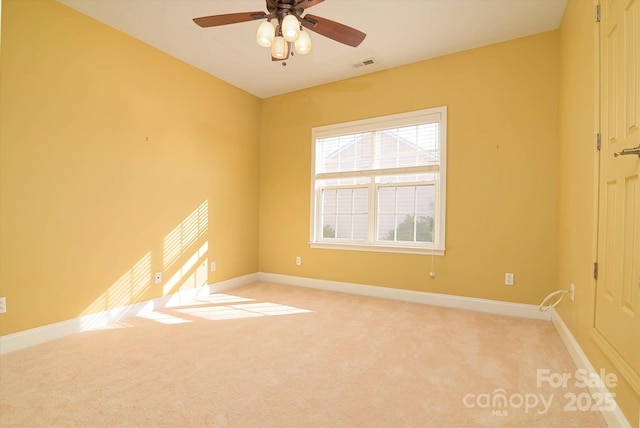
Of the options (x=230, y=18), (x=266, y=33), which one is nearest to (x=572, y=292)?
(x=266, y=33)

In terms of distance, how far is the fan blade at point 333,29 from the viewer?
2.05 metres

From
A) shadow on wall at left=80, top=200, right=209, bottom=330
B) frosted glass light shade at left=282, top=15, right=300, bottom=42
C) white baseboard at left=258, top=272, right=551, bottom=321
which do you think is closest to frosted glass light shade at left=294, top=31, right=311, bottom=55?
frosted glass light shade at left=282, top=15, right=300, bottom=42

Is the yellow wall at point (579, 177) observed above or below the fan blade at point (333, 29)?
below

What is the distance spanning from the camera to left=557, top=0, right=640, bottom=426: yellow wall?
193 centimetres

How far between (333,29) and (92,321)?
315cm

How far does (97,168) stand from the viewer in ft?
9.38

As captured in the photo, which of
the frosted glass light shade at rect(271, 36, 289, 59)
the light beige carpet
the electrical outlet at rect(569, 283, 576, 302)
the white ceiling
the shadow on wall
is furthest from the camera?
the shadow on wall

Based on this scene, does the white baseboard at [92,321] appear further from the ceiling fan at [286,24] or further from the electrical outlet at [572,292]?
the electrical outlet at [572,292]

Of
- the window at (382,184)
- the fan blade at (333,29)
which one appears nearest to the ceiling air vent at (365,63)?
the window at (382,184)

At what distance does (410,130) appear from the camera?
3742 millimetres

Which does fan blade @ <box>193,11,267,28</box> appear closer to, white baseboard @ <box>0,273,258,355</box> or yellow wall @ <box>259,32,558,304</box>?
yellow wall @ <box>259,32,558,304</box>

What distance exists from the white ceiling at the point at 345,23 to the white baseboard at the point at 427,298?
269 cm

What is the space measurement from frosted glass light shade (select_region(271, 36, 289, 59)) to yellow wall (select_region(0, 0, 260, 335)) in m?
1.81

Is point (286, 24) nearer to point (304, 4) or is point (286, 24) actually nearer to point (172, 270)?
point (304, 4)
